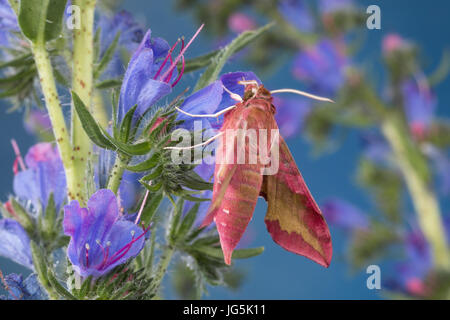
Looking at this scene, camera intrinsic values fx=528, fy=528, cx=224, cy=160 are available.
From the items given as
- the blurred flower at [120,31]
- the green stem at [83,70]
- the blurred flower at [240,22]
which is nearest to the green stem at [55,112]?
the green stem at [83,70]

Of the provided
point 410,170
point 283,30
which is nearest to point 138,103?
point 410,170

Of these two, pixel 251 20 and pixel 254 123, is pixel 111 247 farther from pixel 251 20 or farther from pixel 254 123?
pixel 251 20

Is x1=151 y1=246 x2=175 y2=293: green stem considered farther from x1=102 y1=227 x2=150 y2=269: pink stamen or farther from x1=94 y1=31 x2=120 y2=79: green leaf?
x1=94 y1=31 x2=120 y2=79: green leaf

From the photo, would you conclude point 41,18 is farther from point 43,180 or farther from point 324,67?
point 324,67

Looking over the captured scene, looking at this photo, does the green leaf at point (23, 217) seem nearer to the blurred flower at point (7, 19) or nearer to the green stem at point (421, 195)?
the blurred flower at point (7, 19)

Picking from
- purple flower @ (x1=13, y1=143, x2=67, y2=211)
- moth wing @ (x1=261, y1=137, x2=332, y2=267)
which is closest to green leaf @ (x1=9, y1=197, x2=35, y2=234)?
purple flower @ (x1=13, y1=143, x2=67, y2=211)

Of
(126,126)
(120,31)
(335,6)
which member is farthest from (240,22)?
(126,126)

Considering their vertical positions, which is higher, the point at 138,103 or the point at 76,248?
the point at 138,103
